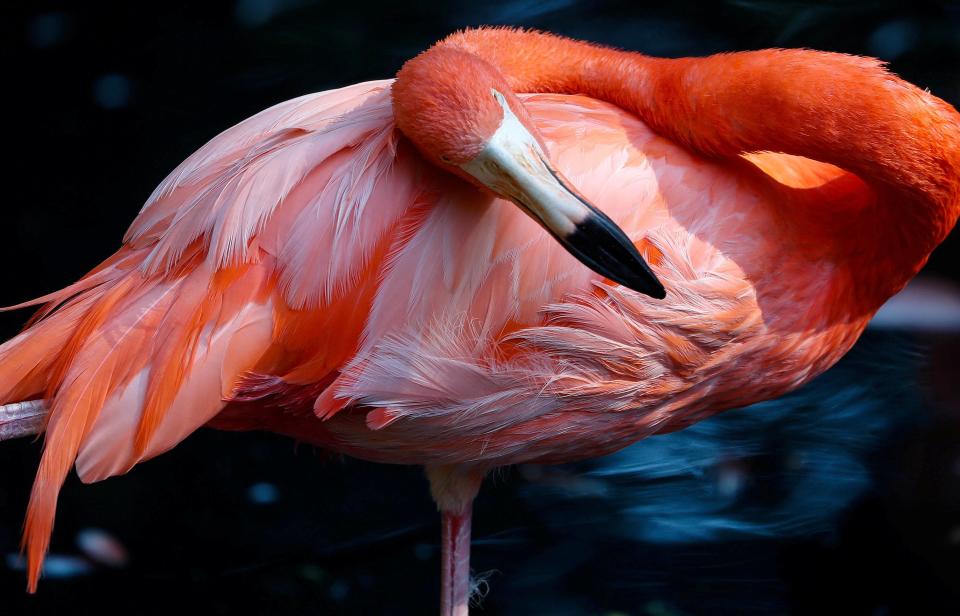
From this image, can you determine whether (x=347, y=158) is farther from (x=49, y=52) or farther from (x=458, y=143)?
(x=49, y=52)

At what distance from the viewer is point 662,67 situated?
1437 millimetres

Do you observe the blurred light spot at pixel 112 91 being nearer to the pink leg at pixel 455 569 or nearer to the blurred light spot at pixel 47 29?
the blurred light spot at pixel 47 29

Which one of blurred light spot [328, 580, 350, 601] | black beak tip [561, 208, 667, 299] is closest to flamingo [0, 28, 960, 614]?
black beak tip [561, 208, 667, 299]

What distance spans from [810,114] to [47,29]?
5.19 ft

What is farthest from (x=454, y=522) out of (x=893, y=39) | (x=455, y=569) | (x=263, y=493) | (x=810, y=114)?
(x=893, y=39)

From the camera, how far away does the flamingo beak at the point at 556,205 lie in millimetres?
1119

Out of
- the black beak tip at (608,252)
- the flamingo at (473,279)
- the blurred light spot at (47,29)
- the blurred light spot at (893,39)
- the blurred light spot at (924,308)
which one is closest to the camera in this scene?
the black beak tip at (608,252)

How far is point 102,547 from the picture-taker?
216cm

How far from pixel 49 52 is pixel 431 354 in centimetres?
130

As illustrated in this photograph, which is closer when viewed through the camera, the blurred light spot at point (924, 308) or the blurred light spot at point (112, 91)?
the blurred light spot at point (112, 91)

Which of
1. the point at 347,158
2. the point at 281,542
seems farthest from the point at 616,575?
the point at 347,158

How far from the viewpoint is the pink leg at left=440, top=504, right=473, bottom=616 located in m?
1.74

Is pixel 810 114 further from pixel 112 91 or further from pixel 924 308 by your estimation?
pixel 112 91

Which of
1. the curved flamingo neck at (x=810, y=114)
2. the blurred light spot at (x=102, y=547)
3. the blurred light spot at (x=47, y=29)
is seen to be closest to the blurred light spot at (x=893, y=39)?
the curved flamingo neck at (x=810, y=114)
